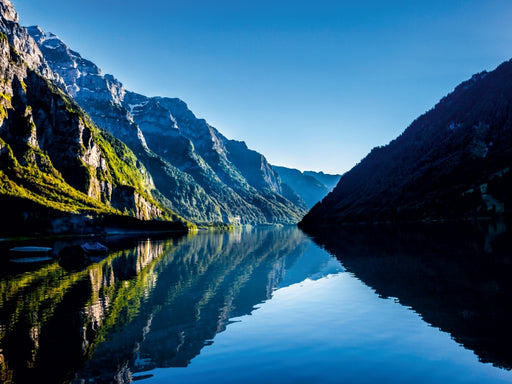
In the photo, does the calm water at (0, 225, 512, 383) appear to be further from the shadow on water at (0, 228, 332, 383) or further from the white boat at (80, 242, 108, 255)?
the white boat at (80, 242, 108, 255)

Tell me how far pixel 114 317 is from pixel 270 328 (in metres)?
13.9

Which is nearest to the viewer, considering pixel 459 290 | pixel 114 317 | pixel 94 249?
pixel 114 317

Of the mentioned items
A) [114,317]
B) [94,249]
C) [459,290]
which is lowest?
[114,317]

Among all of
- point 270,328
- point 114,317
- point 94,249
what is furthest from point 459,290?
point 94,249

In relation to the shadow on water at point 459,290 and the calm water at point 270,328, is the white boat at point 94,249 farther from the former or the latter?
the shadow on water at point 459,290

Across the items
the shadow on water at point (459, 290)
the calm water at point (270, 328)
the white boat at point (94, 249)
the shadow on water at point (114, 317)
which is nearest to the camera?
the calm water at point (270, 328)

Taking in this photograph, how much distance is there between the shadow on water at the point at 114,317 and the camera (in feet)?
65.5

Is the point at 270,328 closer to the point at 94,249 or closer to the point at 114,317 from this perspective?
the point at 114,317

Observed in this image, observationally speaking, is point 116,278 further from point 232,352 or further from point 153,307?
point 232,352

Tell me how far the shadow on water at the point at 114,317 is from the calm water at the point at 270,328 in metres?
0.12

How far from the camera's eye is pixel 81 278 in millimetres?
52188

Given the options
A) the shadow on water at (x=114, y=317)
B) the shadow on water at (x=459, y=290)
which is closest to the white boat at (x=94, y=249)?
the shadow on water at (x=114, y=317)

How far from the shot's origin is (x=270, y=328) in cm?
2650

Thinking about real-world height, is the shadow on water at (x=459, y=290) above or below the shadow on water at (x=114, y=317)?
above
